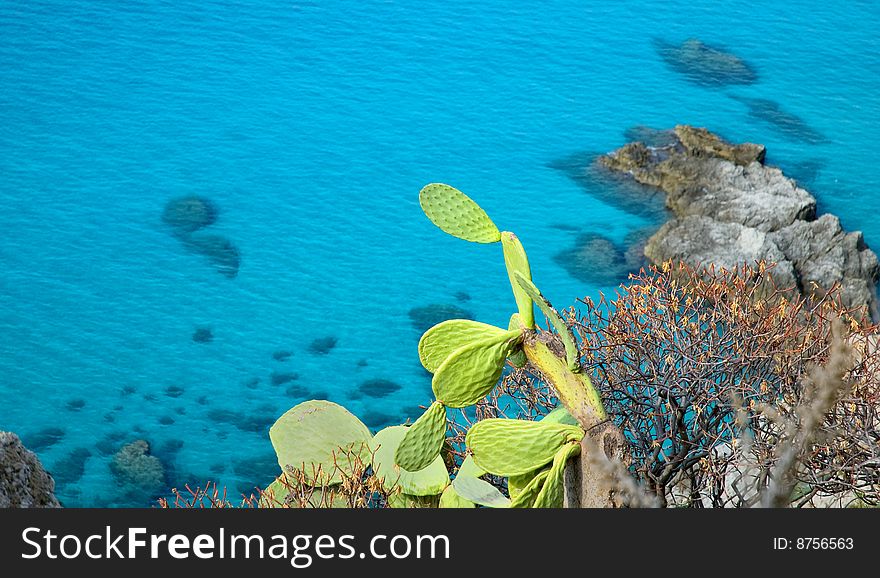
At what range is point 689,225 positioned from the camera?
14.2 meters

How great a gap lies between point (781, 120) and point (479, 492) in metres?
14.0

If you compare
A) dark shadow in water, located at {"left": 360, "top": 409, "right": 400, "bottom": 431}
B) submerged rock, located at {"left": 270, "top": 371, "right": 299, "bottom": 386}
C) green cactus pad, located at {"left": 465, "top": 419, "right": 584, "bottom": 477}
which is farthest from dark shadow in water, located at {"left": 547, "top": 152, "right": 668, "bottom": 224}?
green cactus pad, located at {"left": 465, "top": 419, "right": 584, "bottom": 477}

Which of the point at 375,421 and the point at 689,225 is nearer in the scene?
the point at 375,421

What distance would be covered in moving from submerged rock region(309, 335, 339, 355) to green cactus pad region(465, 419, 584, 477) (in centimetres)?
749

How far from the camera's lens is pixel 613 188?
15.5m

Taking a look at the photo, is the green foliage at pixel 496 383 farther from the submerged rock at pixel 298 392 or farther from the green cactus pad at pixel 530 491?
the submerged rock at pixel 298 392

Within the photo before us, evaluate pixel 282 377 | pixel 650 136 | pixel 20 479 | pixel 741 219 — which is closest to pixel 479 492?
pixel 20 479

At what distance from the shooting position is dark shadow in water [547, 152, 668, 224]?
15.1 m

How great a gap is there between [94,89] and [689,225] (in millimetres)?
9703

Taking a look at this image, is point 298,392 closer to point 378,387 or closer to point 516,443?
point 378,387

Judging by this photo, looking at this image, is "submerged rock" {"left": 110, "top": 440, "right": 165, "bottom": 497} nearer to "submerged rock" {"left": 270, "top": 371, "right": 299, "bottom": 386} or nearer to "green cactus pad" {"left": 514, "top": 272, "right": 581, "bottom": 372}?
"submerged rock" {"left": 270, "top": 371, "right": 299, "bottom": 386}

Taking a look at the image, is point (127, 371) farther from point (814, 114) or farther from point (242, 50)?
point (814, 114)
